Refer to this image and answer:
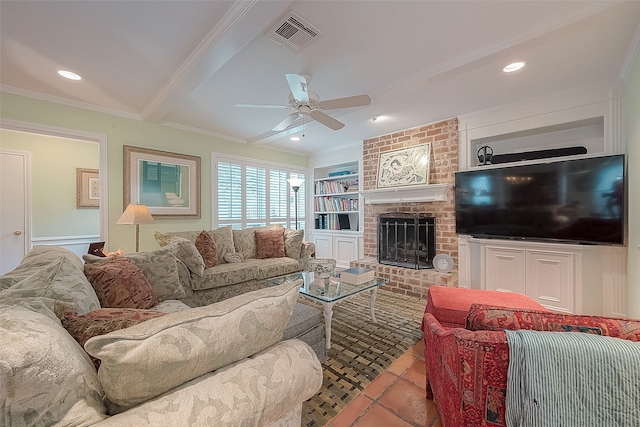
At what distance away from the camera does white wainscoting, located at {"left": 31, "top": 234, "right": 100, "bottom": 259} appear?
3.83 meters

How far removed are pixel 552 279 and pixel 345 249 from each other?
2.98 m

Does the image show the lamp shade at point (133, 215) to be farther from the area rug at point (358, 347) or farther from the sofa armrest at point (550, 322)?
the sofa armrest at point (550, 322)

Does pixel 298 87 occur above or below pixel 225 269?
above

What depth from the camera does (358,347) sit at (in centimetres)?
206

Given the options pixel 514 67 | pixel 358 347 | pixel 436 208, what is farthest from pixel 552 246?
pixel 358 347

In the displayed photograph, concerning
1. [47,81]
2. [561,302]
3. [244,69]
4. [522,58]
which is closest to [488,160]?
[522,58]

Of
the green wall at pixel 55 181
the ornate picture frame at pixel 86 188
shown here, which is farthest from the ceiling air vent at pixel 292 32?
the green wall at pixel 55 181

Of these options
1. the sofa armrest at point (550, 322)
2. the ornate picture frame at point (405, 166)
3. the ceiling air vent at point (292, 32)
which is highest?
the ceiling air vent at point (292, 32)

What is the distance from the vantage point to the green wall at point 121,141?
2738mm

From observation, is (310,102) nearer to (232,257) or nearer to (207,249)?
(207,249)

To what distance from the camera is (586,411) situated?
74 centimetres

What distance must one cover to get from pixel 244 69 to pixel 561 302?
4.06 meters

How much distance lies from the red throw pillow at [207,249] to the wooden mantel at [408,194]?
2500 millimetres

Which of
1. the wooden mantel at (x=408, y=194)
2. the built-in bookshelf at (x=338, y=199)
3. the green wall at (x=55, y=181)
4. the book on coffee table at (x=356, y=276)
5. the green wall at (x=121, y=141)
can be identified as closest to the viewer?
the book on coffee table at (x=356, y=276)
